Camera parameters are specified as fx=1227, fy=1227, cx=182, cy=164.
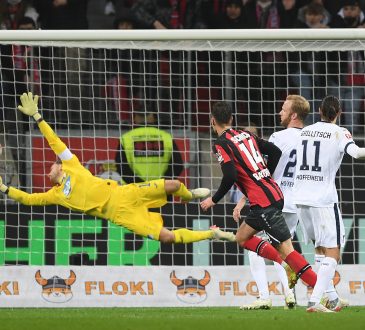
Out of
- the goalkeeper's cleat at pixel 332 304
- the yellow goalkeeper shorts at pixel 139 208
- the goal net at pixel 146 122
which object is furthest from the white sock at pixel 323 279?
the goal net at pixel 146 122

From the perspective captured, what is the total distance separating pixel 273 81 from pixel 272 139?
Answer: 2832 millimetres

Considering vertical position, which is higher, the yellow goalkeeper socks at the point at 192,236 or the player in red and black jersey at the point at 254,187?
the player in red and black jersey at the point at 254,187

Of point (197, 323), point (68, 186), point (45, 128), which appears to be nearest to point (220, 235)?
point (68, 186)

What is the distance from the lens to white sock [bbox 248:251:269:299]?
39.4 ft

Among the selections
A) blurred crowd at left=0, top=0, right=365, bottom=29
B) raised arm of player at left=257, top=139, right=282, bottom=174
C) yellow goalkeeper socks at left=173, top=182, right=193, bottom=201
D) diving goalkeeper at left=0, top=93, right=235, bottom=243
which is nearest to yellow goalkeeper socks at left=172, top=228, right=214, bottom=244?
diving goalkeeper at left=0, top=93, right=235, bottom=243

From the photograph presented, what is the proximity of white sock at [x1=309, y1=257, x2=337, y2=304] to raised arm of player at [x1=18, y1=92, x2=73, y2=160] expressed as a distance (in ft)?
9.32

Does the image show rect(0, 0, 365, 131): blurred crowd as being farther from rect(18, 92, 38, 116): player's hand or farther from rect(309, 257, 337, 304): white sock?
rect(309, 257, 337, 304): white sock

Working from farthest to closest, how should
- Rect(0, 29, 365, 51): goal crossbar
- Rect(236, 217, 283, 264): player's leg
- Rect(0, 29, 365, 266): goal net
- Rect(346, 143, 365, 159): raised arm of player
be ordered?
Rect(0, 29, 365, 266): goal net
Rect(0, 29, 365, 51): goal crossbar
Rect(236, 217, 283, 264): player's leg
Rect(346, 143, 365, 159): raised arm of player

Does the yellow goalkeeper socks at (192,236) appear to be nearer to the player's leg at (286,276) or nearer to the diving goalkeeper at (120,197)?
the diving goalkeeper at (120,197)

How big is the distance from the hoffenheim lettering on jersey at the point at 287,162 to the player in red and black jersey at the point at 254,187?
95 cm

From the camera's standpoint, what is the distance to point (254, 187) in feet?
36.7

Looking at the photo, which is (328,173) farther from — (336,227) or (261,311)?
(261,311)

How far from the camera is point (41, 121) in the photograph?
11930 millimetres

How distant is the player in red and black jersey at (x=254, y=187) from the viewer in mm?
11000
